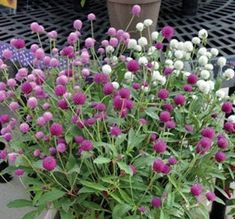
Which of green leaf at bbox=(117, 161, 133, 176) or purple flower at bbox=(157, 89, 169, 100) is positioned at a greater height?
purple flower at bbox=(157, 89, 169, 100)

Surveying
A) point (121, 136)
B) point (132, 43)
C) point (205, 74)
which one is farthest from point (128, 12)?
point (121, 136)

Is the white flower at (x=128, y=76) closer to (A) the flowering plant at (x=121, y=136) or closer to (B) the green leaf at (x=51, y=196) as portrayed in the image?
(A) the flowering plant at (x=121, y=136)

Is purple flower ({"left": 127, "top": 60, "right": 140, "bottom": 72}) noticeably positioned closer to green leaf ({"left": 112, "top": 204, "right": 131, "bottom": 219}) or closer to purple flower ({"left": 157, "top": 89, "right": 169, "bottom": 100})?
purple flower ({"left": 157, "top": 89, "right": 169, "bottom": 100})

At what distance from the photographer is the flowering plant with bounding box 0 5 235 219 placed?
0.86 meters

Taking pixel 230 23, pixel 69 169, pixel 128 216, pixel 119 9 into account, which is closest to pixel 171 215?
pixel 128 216

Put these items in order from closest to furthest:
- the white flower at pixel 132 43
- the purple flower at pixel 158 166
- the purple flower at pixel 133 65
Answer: the purple flower at pixel 158 166, the purple flower at pixel 133 65, the white flower at pixel 132 43

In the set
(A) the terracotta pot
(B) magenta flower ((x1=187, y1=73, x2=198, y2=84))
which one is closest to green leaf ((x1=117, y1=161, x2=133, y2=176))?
(B) magenta flower ((x1=187, y1=73, x2=198, y2=84))

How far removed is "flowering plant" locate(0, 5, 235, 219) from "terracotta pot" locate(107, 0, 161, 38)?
0.33 feet

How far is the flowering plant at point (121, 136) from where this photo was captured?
0.86 metres

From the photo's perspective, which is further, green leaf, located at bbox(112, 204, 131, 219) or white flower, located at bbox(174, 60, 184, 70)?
white flower, located at bbox(174, 60, 184, 70)

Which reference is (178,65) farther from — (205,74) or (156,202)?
(156,202)

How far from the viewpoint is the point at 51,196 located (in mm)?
861

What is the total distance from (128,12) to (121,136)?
1.40 feet

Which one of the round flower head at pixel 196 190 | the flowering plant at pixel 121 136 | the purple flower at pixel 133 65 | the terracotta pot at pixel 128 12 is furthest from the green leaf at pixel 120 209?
the terracotta pot at pixel 128 12
